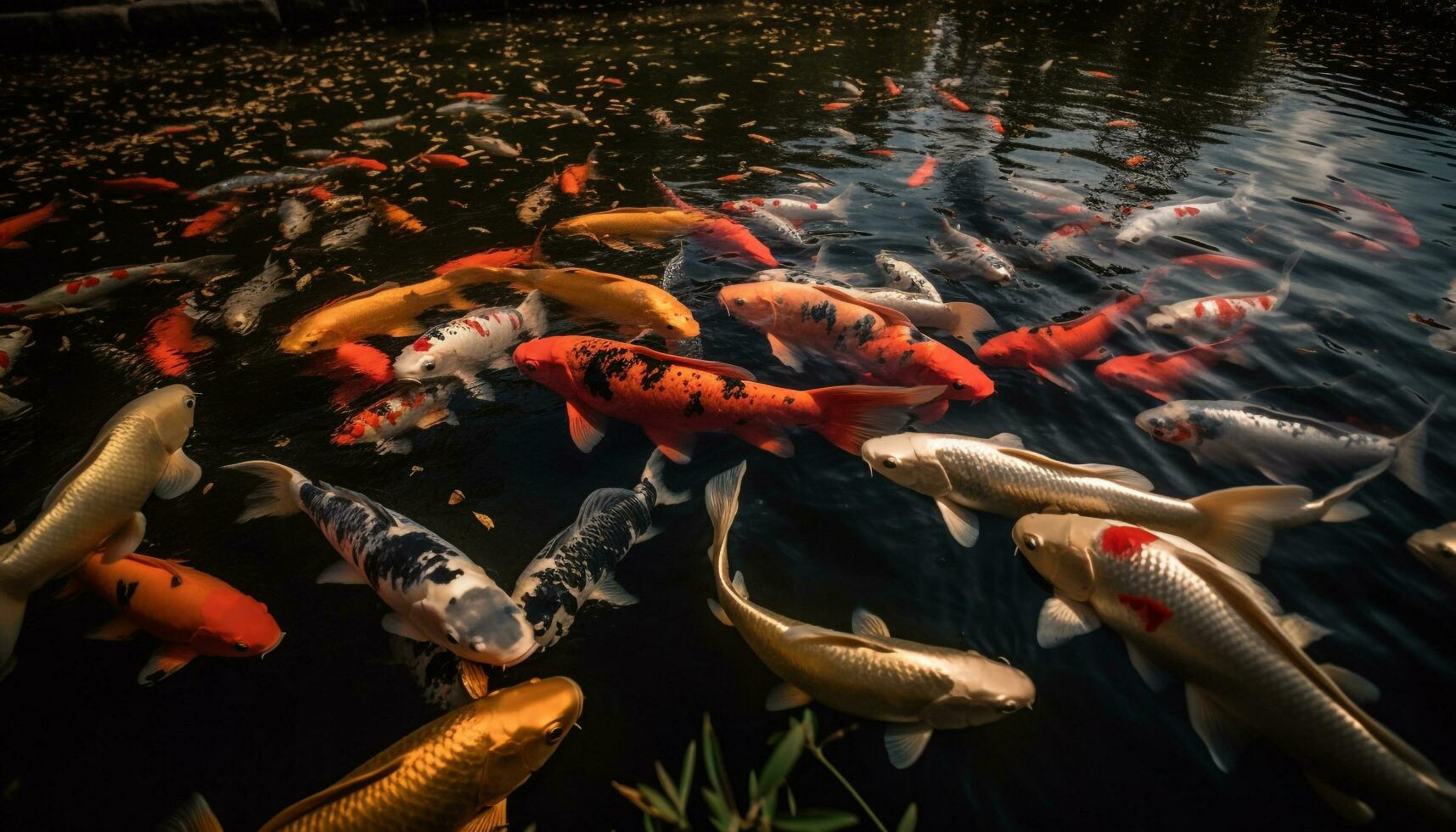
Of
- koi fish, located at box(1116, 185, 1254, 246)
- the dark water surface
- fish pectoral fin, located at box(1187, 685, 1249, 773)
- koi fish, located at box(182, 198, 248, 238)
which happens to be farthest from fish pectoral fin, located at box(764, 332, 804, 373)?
koi fish, located at box(182, 198, 248, 238)

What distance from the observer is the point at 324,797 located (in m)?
2.01

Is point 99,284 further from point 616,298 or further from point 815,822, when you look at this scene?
point 815,822

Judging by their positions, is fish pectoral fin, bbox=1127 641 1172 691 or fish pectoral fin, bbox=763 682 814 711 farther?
fish pectoral fin, bbox=1127 641 1172 691

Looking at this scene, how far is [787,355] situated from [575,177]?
4.72m

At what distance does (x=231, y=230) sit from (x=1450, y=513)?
403 inches

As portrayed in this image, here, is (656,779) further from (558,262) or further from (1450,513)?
(558,262)

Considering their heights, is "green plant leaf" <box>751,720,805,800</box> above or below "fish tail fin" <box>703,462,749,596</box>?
above

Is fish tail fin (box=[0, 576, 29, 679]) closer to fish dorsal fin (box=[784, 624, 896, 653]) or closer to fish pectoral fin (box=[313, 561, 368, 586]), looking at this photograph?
fish pectoral fin (box=[313, 561, 368, 586])

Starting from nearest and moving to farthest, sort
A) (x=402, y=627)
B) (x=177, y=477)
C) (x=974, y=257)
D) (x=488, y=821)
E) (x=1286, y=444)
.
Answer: (x=488, y=821) < (x=402, y=627) < (x=177, y=477) < (x=1286, y=444) < (x=974, y=257)

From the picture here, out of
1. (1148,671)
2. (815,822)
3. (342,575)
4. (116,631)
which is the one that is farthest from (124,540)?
(1148,671)

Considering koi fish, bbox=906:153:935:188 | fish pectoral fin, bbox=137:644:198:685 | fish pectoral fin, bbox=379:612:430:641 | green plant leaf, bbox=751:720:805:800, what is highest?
green plant leaf, bbox=751:720:805:800

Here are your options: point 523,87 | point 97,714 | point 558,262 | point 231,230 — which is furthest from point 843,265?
point 523,87

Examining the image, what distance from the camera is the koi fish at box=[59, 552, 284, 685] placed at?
8.86 feet

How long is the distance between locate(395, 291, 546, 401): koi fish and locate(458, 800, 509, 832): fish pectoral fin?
266cm
